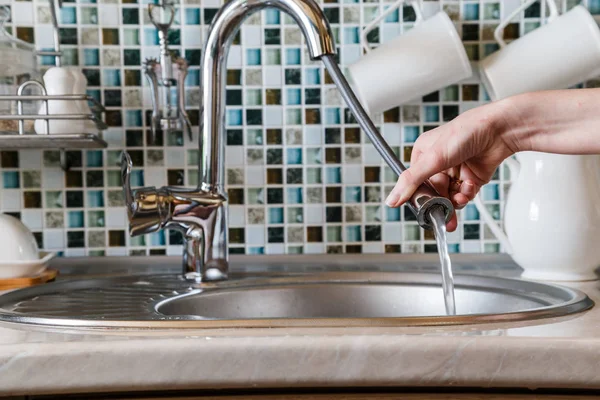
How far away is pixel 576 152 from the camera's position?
0.81 m

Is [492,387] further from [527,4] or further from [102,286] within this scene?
[527,4]

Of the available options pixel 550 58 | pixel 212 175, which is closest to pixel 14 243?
pixel 212 175

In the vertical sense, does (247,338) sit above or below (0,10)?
below

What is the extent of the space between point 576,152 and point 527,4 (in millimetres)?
499

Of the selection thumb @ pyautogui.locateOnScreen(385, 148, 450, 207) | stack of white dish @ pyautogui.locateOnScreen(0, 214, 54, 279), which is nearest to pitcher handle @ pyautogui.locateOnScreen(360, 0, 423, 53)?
thumb @ pyautogui.locateOnScreen(385, 148, 450, 207)

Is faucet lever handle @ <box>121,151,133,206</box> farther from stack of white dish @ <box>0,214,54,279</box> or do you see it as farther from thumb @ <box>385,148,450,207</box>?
thumb @ <box>385,148,450,207</box>

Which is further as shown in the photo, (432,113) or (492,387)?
(432,113)

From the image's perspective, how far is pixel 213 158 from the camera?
1069 millimetres

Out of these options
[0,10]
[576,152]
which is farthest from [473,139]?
[0,10]

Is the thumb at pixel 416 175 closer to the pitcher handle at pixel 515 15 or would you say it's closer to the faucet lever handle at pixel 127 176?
the faucet lever handle at pixel 127 176

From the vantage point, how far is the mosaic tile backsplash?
1233 mm

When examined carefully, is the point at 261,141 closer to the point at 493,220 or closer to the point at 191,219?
the point at 191,219

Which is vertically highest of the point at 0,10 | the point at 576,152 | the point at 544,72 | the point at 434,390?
the point at 0,10

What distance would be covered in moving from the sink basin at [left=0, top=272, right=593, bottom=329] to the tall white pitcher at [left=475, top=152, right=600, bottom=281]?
0.09 metres
